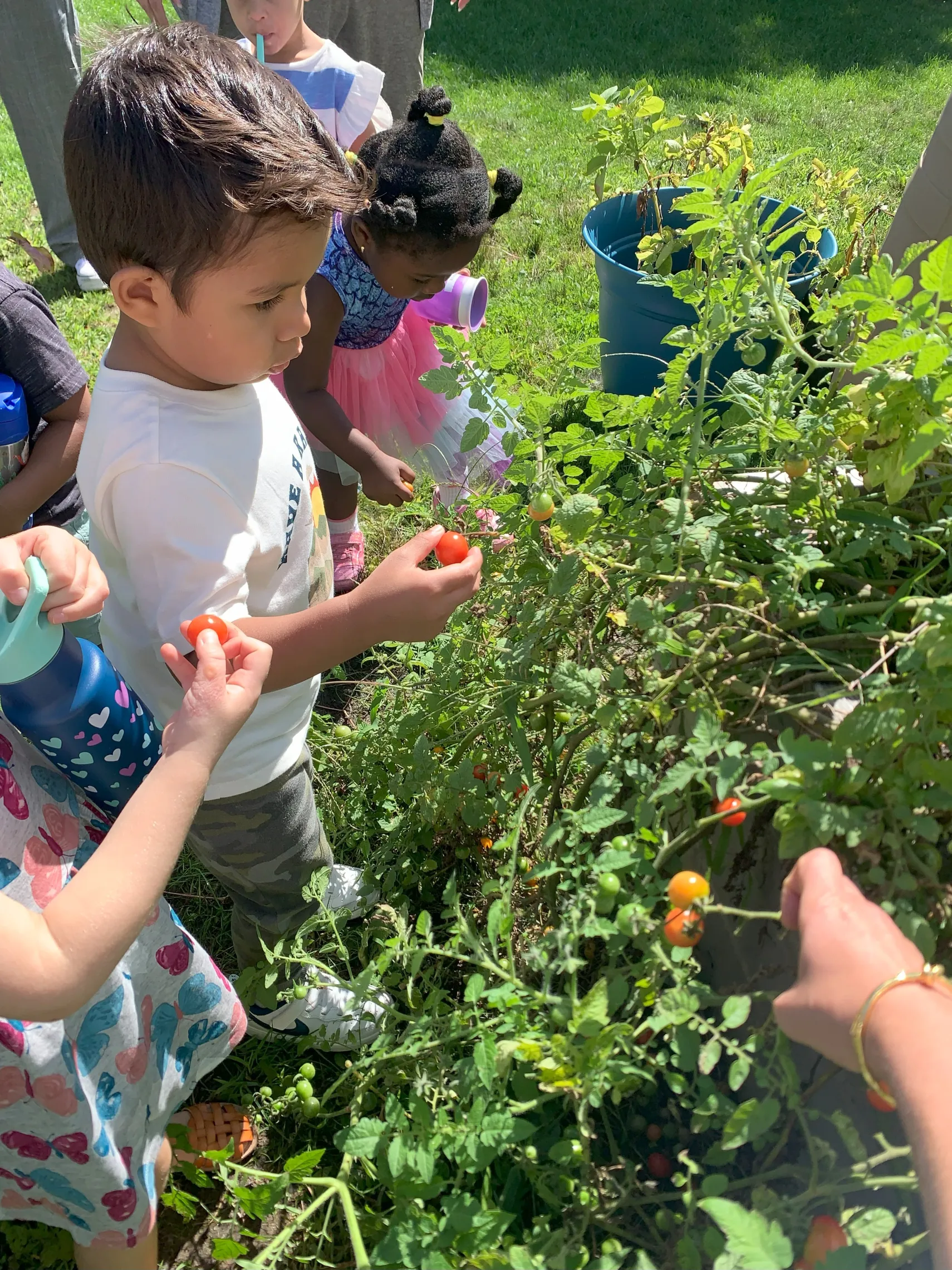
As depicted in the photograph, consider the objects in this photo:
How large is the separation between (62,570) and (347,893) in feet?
3.10

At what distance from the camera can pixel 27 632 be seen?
104 centimetres

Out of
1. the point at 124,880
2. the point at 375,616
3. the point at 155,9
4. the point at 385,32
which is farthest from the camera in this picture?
the point at 385,32

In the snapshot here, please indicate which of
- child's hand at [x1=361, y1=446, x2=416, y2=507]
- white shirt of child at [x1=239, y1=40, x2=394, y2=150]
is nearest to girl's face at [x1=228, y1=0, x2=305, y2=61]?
white shirt of child at [x1=239, y1=40, x2=394, y2=150]

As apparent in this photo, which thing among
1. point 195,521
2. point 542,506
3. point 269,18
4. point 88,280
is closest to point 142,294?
point 195,521

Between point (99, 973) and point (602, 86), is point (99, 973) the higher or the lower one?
the lower one

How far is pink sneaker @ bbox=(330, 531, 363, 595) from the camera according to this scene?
2613 millimetres

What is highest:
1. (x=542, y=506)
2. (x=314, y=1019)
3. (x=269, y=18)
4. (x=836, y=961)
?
(x=269, y=18)

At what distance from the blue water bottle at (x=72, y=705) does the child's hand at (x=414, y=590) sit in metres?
0.33

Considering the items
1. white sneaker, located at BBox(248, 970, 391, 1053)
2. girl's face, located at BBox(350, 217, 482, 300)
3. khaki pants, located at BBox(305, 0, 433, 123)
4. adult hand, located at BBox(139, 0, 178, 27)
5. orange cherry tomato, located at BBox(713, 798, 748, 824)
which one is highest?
adult hand, located at BBox(139, 0, 178, 27)

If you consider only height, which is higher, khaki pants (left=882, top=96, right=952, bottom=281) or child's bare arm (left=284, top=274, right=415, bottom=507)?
khaki pants (left=882, top=96, right=952, bottom=281)

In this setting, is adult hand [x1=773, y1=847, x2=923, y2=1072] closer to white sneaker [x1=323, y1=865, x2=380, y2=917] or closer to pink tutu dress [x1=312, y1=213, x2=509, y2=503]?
white sneaker [x1=323, y1=865, x2=380, y2=917]

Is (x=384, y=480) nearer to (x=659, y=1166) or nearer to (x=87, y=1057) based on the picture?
(x=87, y=1057)

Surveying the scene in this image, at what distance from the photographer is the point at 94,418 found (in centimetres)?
129

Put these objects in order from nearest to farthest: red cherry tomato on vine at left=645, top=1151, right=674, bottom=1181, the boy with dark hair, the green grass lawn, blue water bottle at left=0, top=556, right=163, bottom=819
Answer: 1. blue water bottle at left=0, top=556, right=163, bottom=819
2. the boy with dark hair
3. red cherry tomato on vine at left=645, top=1151, right=674, bottom=1181
4. the green grass lawn
